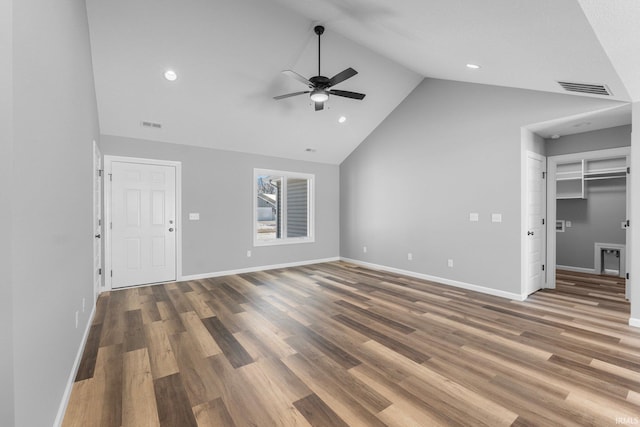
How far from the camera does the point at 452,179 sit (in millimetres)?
4879

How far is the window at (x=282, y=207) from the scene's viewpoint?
6289 mm

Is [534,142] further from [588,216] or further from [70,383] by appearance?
[70,383]

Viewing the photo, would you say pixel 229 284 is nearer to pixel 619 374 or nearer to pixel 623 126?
pixel 619 374

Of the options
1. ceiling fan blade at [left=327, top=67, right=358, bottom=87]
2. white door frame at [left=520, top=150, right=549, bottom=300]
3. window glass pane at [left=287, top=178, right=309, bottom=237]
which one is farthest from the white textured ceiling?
window glass pane at [left=287, top=178, right=309, bottom=237]

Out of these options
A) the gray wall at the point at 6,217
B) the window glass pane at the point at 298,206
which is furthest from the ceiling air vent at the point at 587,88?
the window glass pane at the point at 298,206

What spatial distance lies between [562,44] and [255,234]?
212 inches

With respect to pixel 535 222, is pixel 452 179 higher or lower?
higher

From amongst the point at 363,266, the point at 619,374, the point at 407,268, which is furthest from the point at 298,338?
the point at 363,266

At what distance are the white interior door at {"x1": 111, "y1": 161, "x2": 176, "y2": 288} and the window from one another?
1653 millimetres

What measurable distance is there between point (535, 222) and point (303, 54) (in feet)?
14.6

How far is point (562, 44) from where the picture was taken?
229 centimetres

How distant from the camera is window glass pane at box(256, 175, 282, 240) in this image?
6371mm

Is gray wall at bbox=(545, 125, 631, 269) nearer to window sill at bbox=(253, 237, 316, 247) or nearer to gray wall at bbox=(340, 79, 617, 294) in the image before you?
gray wall at bbox=(340, 79, 617, 294)

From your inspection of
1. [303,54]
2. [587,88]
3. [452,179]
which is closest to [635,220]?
[587,88]
